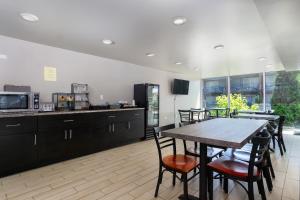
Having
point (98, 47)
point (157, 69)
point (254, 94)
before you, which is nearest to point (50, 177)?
point (98, 47)

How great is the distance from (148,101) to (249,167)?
3806 millimetres

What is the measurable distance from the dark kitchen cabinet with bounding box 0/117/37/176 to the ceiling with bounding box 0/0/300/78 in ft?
→ 4.80

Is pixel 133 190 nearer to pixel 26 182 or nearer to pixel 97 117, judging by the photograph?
pixel 26 182

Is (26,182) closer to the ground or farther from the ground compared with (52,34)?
closer to the ground

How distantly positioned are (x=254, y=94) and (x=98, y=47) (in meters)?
6.29

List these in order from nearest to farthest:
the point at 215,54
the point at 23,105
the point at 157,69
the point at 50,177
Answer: the point at 50,177 < the point at 23,105 < the point at 215,54 < the point at 157,69

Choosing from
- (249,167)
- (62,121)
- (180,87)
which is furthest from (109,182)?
(180,87)

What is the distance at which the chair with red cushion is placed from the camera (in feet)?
5.56

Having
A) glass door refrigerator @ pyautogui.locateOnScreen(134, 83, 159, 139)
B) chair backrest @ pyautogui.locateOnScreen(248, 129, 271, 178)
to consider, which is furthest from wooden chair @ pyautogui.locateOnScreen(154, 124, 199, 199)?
glass door refrigerator @ pyautogui.locateOnScreen(134, 83, 159, 139)

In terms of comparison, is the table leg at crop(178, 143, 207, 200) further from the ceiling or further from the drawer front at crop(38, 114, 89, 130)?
the drawer front at crop(38, 114, 89, 130)

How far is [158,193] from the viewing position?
2.28 m

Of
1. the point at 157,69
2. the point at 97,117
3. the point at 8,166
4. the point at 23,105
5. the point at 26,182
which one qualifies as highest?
the point at 157,69

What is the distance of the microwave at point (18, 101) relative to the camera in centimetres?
278

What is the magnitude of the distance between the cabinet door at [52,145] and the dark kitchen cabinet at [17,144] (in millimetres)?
108
